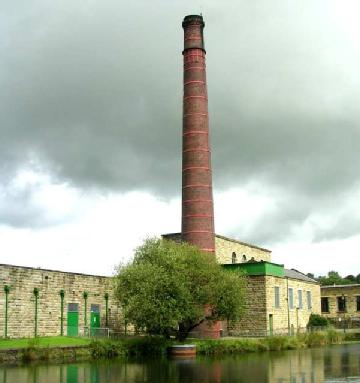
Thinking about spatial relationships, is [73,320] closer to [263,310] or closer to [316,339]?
[263,310]

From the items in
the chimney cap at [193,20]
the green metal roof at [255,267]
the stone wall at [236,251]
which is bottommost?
the green metal roof at [255,267]

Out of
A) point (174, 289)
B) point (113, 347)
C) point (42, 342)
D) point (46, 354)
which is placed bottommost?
point (46, 354)

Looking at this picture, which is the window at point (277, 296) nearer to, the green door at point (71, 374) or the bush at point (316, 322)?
the bush at point (316, 322)

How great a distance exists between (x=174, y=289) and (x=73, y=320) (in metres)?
7.87

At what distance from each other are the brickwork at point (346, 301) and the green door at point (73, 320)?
30888 mm

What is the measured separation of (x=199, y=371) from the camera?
67.3ft

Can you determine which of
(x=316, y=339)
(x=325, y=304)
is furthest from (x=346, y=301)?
(x=316, y=339)

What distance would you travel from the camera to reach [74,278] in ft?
111

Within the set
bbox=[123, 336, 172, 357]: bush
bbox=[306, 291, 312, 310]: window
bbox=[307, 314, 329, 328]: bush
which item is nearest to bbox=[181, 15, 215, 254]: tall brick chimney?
bbox=[123, 336, 172, 357]: bush

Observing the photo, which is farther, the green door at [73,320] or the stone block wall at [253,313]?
the stone block wall at [253,313]

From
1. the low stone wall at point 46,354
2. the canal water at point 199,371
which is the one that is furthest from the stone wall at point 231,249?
the canal water at point 199,371

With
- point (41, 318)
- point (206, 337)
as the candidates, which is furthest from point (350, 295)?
point (41, 318)

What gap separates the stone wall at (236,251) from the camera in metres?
45.1

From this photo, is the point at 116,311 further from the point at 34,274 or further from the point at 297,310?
the point at 297,310
